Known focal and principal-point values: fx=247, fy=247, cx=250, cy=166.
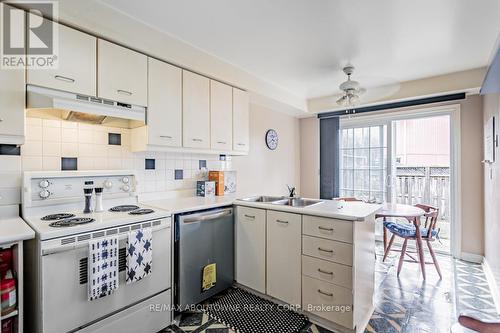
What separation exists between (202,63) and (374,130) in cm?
293

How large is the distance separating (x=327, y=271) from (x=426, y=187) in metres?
3.48

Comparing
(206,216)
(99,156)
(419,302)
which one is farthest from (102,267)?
(419,302)

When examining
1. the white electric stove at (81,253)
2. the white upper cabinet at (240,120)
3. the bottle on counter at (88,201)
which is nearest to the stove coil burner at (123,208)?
the white electric stove at (81,253)

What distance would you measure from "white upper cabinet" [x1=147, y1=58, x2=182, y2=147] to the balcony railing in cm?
385

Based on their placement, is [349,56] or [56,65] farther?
[349,56]

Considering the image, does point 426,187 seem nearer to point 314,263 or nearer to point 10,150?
point 314,263

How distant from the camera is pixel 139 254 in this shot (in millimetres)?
1637

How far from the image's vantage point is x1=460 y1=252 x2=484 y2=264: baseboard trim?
10.0 feet

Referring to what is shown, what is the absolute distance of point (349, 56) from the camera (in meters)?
2.49

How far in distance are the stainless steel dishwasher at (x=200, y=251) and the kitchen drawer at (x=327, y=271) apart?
762 mm

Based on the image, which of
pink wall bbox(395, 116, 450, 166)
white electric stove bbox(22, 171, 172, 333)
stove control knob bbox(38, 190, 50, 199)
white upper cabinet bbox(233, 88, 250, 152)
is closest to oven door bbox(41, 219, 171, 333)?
white electric stove bbox(22, 171, 172, 333)

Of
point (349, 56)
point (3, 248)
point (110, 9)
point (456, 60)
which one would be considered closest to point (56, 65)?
point (110, 9)

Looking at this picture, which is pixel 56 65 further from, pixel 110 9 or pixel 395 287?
pixel 395 287

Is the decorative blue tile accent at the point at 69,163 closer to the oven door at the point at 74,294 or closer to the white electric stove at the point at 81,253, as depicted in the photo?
the white electric stove at the point at 81,253
